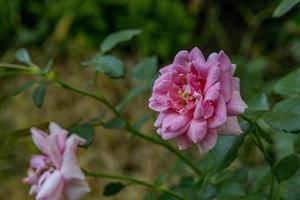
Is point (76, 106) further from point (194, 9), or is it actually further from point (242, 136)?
point (242, 136)

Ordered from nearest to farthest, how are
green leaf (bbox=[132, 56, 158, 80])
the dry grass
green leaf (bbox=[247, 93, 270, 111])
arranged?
green leaf (bbox=[247, 93, 270, 111]) → green leaf (bbox=[132, 56, 158, 80]) → the dry grass

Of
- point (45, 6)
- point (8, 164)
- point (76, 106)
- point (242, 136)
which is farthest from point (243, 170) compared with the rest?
point (45, 6)

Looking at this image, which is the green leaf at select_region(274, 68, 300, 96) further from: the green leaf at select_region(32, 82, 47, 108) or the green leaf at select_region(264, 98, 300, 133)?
the green leaf at select_region(32, 82, 47, 108)

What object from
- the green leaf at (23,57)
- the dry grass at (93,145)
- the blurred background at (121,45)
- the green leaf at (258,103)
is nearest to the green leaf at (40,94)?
the green leaf at (23,57)

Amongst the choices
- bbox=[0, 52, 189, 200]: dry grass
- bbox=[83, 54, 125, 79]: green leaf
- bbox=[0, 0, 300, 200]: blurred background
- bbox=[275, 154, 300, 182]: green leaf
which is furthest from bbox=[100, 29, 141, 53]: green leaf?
bbox=[0, 0, 300, 200]: blurred background

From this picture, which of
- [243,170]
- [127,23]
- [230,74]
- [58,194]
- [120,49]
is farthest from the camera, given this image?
[120,49]
